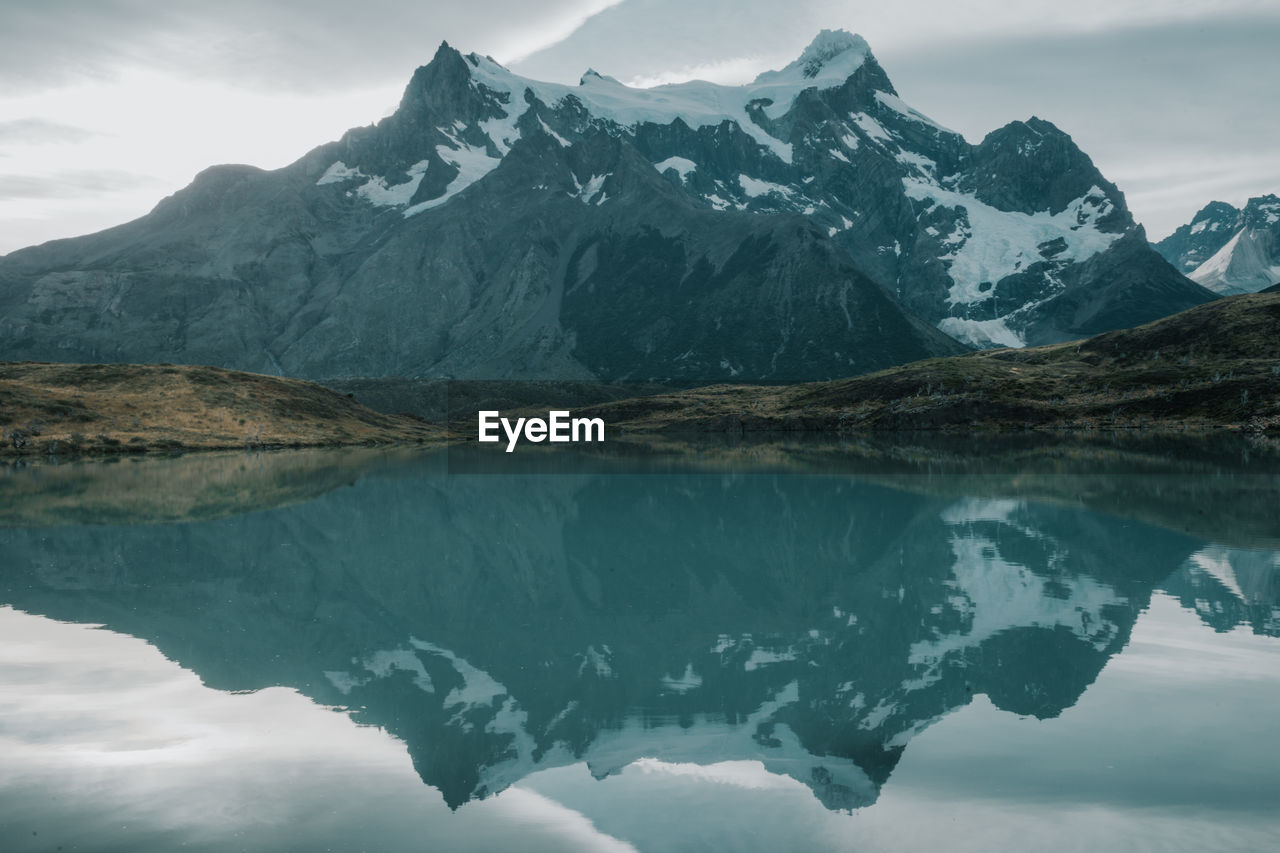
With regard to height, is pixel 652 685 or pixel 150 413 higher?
pixel 652 685

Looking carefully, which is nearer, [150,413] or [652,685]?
[652,685]

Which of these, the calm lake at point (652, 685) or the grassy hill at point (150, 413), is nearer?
the calm lake at point (652, 685)

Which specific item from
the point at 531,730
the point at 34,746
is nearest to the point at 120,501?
the point at 34,746

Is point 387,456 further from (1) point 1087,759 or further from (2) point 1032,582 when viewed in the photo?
(1) point 1087,759

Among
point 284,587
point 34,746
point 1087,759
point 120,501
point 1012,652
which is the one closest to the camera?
point 1087,759
